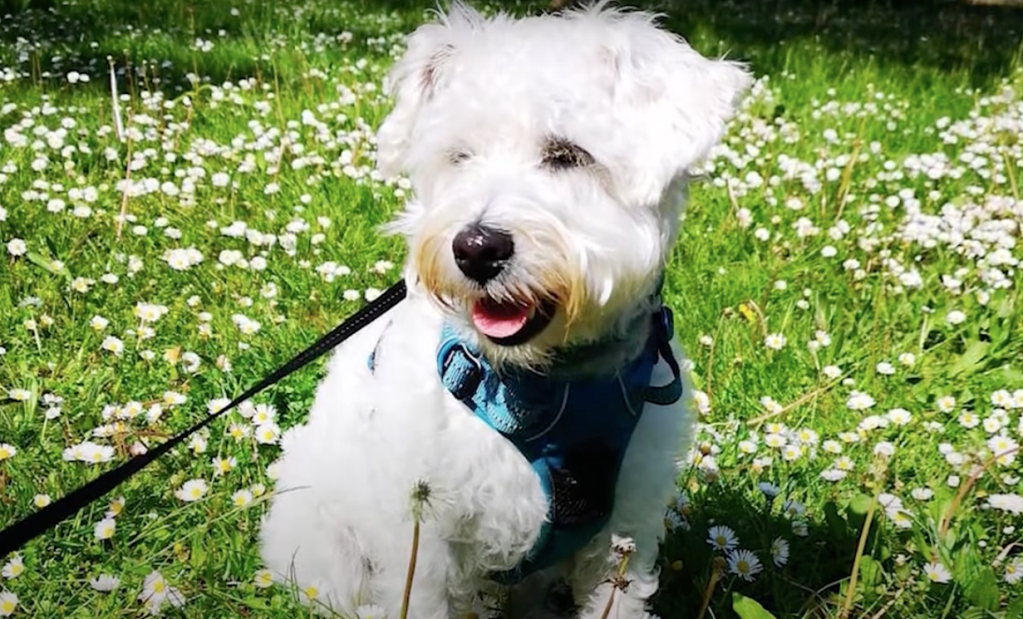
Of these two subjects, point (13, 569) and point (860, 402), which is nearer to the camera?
point (13, 569)

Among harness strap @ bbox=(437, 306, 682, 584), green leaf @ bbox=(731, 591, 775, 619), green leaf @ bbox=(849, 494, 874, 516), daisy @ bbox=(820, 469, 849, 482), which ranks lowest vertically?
daisy @ bbox=(820, 469, 849, 482)

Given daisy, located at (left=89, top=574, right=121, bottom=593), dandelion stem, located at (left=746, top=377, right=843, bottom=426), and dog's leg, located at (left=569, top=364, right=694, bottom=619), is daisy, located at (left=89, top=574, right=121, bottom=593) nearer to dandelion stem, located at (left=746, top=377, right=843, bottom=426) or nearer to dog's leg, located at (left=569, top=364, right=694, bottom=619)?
dog's leg, located at (left=569, top=364, right=694, bottom=619)

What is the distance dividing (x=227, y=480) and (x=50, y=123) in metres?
3.56

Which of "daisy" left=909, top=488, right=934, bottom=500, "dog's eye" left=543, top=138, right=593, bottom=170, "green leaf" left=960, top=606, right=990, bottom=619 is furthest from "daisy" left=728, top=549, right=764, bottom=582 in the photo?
"dog's eye" left=543, top=138, right=593, bottom=170

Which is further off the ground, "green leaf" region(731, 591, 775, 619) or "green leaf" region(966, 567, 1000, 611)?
"green leaf" region(731, 591, 775, 619)

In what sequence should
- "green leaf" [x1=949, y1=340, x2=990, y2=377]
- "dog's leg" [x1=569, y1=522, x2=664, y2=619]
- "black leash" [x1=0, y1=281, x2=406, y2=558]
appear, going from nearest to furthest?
"black leash" [x1=0, y1=281, x2=406, y2=558] → "dog's leg" [x1=569, y1=522, x2=664, y2=619] → "green leaf" [x1=949, y1=340, x2=990, y2=377]

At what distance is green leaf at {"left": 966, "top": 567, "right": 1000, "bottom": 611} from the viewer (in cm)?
288

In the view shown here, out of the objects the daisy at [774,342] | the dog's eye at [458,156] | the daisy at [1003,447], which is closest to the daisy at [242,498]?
the dog's eye at [458,156]

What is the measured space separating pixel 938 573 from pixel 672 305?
1872mm

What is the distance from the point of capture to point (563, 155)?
2672 millimetres

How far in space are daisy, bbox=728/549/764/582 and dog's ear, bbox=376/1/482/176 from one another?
1.41 m

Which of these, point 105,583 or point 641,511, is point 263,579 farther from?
point 641,511

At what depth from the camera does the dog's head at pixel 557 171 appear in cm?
249

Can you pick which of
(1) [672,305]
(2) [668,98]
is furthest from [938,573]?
(1) [672,305]
